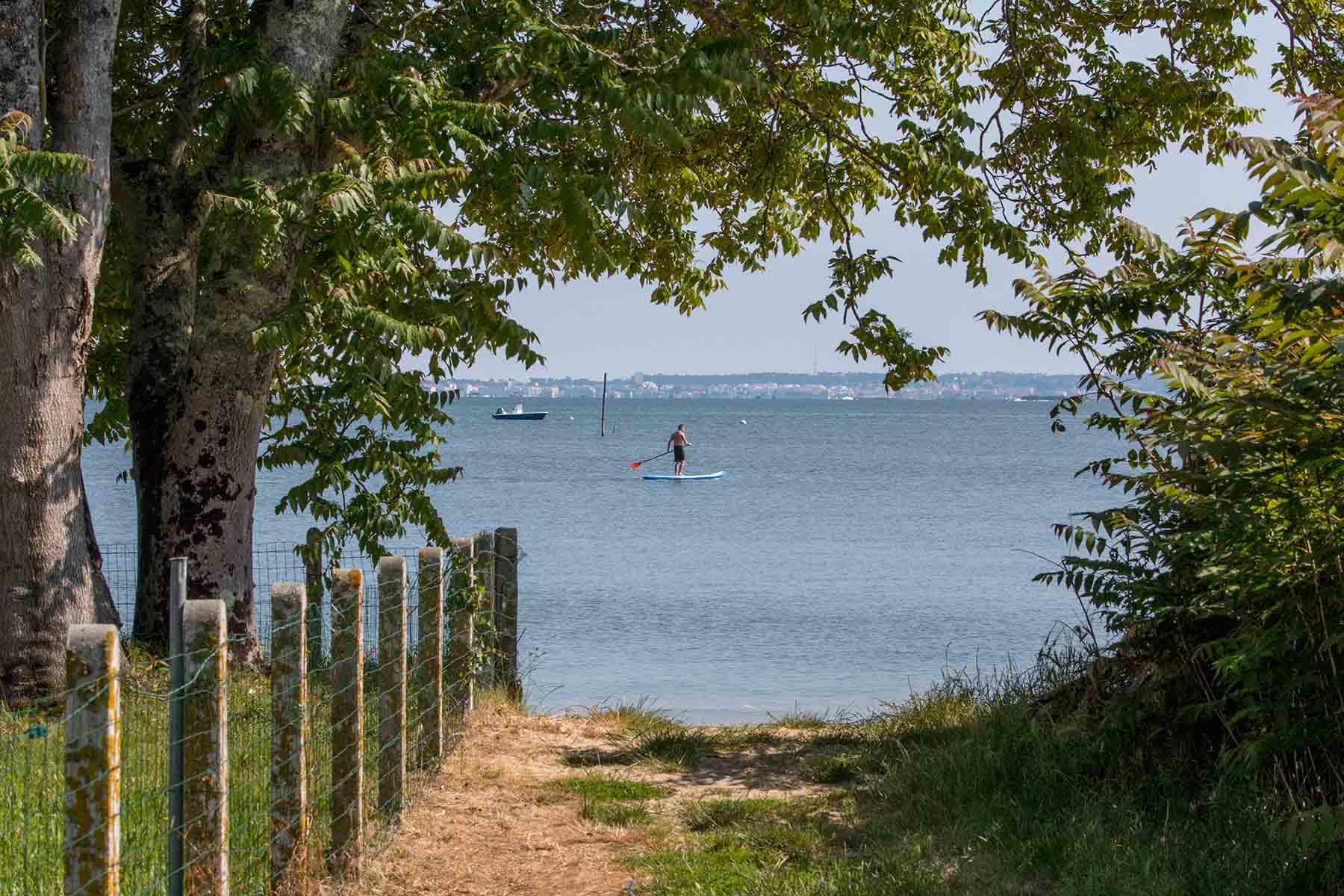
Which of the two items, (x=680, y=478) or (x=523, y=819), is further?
(x=680, y=478)

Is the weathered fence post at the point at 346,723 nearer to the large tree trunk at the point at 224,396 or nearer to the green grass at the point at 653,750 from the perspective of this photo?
the green grass at the point at 653,750

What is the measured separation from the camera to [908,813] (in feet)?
23.7

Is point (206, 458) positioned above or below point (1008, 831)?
above

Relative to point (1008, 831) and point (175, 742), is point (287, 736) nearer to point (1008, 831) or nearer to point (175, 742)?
point (175, 742)

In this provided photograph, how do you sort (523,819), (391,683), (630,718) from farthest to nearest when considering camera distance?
(630,718)
(523,819)
(391,683)

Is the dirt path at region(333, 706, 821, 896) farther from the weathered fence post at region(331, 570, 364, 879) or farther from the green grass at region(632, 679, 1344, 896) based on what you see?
the green grass at region(632, 679, 1344, 896)

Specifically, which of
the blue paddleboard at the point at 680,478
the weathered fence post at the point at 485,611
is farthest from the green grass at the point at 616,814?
the blue paddleboard at the point at 680,478

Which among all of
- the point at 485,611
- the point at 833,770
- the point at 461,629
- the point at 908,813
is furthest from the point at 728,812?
the point at 485,611

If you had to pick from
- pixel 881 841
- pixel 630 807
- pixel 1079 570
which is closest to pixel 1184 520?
pixel 1079 570

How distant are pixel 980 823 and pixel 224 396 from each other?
6446 millimetres

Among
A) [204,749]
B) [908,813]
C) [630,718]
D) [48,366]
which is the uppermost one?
[48,366]

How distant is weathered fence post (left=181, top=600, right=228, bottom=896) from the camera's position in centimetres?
467

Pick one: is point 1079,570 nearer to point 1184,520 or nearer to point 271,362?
point 1184,520

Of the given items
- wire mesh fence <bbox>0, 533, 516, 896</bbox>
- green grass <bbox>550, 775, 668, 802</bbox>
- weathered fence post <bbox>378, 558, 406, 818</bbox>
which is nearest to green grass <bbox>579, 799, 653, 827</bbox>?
green grass <bbox>550, 775, 668, 802</bbox>
